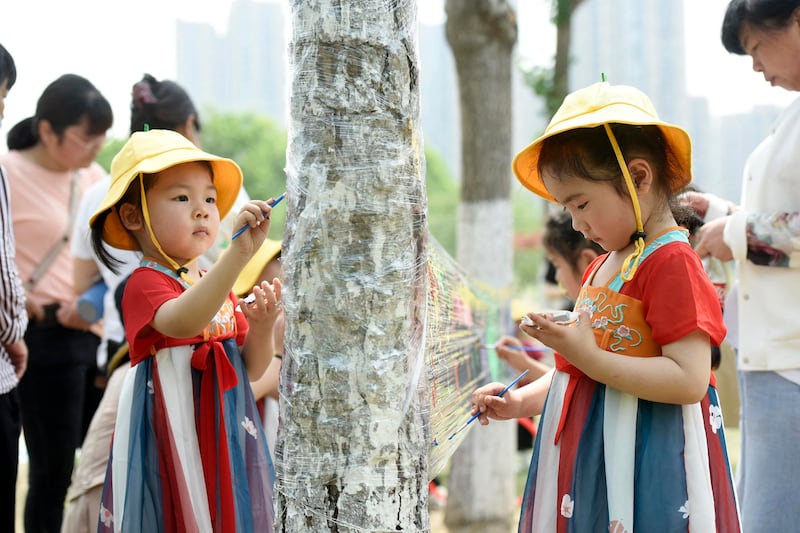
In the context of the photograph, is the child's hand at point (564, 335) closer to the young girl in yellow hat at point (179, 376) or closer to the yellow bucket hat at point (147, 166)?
the young girl in yellow hat at point (179, 376)

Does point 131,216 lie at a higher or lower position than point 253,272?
higher

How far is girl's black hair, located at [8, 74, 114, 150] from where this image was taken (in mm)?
3924

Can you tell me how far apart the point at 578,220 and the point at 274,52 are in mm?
53590

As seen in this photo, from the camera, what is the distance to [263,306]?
7.88 feet

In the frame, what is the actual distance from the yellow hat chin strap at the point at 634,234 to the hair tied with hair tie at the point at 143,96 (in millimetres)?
2057

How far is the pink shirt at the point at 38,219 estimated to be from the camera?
412 cm

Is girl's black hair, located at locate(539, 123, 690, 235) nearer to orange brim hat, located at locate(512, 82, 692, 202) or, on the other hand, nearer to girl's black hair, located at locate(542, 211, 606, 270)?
orange brim hat, located at locate(512, 82, 692, 202)

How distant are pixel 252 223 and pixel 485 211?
3.97m

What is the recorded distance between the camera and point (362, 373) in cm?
186

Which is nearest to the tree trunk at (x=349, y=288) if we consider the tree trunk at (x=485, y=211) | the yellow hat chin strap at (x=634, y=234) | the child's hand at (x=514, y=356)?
the yellow hat chin strap at (x=634, y=234)

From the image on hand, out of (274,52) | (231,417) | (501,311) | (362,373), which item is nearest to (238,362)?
(231,417)

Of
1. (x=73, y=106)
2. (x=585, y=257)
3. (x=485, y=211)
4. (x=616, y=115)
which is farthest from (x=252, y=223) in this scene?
(x=485, y=211)

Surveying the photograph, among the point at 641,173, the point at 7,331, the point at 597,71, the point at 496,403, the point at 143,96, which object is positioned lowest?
the point at 496,403

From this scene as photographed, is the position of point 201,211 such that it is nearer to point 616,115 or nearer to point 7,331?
point 7,331
